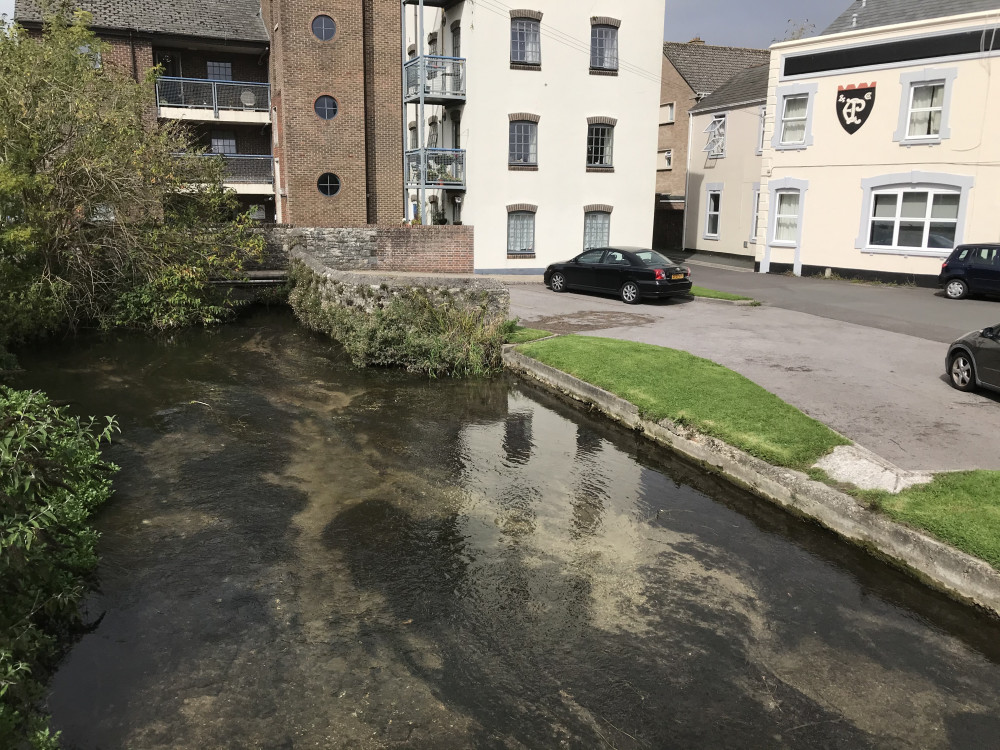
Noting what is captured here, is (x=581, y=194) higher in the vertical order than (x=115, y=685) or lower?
higher

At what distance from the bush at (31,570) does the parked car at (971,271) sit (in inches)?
908

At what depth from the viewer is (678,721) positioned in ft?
17.5

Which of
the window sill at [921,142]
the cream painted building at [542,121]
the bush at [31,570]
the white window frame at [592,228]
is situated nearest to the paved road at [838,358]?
the window sill at [921,142]

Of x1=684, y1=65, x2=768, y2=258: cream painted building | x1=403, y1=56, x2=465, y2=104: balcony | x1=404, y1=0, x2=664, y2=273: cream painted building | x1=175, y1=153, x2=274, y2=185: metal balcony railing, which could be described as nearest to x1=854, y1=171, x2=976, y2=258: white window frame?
x1=684, y1=65, x2=768, y2=258: cream painted building

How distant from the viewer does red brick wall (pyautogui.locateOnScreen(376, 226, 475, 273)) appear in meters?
26.4

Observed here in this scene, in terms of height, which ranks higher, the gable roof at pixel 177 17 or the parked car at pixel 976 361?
the gable roof at pixel 177 17

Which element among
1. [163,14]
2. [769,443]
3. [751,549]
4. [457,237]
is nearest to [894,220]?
[457,237]

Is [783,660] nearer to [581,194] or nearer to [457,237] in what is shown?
[457,237]

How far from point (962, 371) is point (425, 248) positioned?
17928 millimetres

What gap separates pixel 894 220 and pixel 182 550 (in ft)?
83.5

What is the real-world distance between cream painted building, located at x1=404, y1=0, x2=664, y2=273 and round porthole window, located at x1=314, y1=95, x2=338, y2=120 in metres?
2.84

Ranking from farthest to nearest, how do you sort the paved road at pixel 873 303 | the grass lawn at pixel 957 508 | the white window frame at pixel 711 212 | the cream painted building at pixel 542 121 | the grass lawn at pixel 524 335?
the white window frame at pixel 711 212
the cream painted building at pixel 542 121
the paved road at pixel 873 303
the grass lawn at pixel 524 335
the grass lawn at pixel 957 508

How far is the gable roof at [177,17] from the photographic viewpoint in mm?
31641

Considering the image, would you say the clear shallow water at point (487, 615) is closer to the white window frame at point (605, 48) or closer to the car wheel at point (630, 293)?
the car wheel at point (630, 293)
